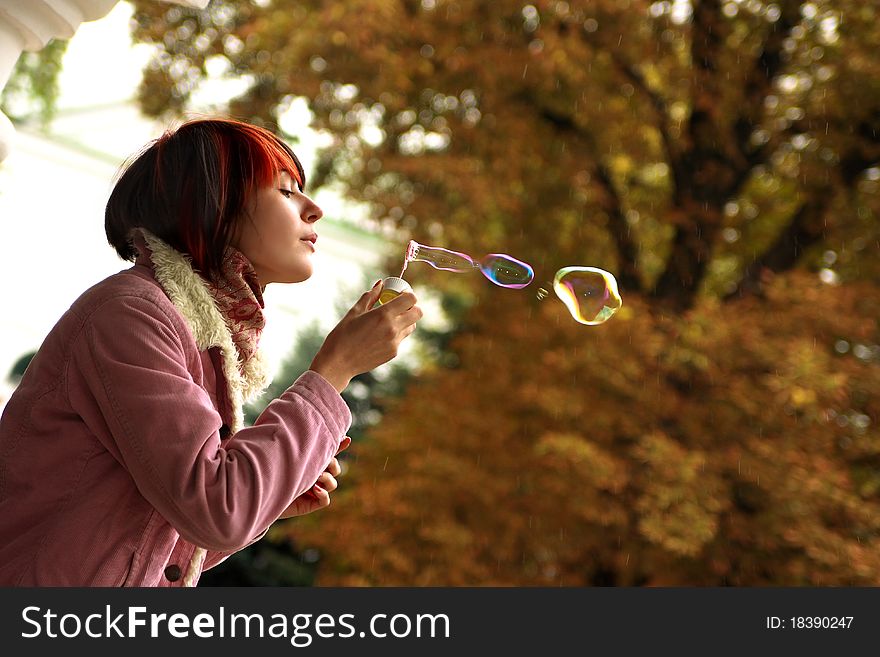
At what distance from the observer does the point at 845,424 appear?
4.47 meters

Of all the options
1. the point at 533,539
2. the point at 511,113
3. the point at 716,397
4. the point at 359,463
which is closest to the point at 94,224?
the point at 359,463

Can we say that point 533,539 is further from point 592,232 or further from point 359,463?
point 592,232

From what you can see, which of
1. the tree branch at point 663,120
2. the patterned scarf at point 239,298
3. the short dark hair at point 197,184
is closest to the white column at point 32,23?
the short dark hair at point 197,184

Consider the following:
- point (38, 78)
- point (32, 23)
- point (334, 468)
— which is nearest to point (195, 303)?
point (334, 468)

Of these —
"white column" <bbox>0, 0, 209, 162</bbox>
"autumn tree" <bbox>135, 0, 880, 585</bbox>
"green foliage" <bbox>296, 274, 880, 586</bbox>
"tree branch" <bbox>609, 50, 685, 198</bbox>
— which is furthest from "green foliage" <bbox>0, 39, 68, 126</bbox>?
"white column" <bbox>0, 0, 209, 162</bbox>

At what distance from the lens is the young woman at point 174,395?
1.00 m

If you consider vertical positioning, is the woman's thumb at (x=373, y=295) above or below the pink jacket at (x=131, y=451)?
above

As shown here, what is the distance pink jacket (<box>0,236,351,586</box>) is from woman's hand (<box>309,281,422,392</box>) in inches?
1.6

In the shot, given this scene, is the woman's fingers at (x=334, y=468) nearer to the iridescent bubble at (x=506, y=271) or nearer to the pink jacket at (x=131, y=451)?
the pink jacket at (x=131, y=451)

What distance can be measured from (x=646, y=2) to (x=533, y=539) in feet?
9.16

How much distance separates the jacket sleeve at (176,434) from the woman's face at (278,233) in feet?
0.59

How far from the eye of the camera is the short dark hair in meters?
1.18

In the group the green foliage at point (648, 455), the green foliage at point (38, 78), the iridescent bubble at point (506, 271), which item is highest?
the iridescent bubble at point (506, 271)

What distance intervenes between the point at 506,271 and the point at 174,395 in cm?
121
